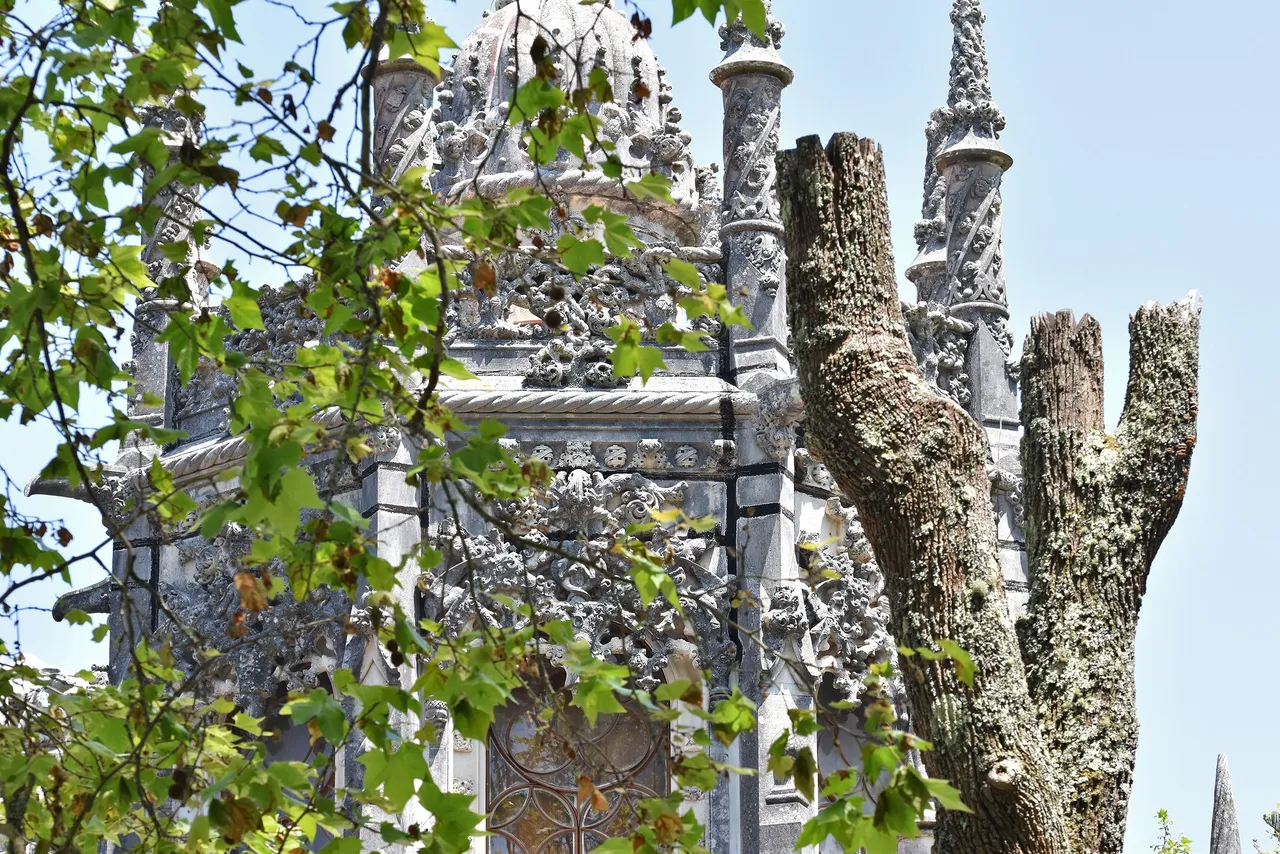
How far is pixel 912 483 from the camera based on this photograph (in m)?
9.01

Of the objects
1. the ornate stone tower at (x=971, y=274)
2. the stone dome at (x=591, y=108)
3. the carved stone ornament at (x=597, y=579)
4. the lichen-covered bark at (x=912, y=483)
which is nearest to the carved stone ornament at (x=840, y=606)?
the carved stone ornament at (x=597, y=579)

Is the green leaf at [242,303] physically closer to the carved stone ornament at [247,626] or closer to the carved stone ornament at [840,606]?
the carved stone ornament at [247,626]

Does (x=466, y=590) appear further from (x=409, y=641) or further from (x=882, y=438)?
(x=409, y=641)

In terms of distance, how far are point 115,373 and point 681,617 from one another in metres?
6.34

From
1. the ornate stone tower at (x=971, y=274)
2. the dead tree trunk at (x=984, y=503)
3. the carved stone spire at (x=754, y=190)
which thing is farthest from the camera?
the ornate stone tower at (x=971, y=274)

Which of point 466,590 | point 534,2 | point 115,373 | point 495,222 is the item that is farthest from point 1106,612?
point 534,2

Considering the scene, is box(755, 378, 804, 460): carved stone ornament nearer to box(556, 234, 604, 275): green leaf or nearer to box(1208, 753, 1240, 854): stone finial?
box(556, 234, 604, 275): green leaf

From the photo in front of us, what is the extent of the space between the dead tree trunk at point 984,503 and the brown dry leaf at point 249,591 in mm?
2976

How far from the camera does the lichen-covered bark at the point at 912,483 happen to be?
28.1 ft

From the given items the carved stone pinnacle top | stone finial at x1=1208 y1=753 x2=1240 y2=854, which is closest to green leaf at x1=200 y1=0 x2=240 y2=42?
the carved stone pinnacle top

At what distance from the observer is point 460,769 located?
551 inches

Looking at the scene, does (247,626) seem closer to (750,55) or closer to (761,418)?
(761,418)

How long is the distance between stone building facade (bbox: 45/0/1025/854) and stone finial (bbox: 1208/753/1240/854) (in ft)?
22.2

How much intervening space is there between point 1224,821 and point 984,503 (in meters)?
13.3
